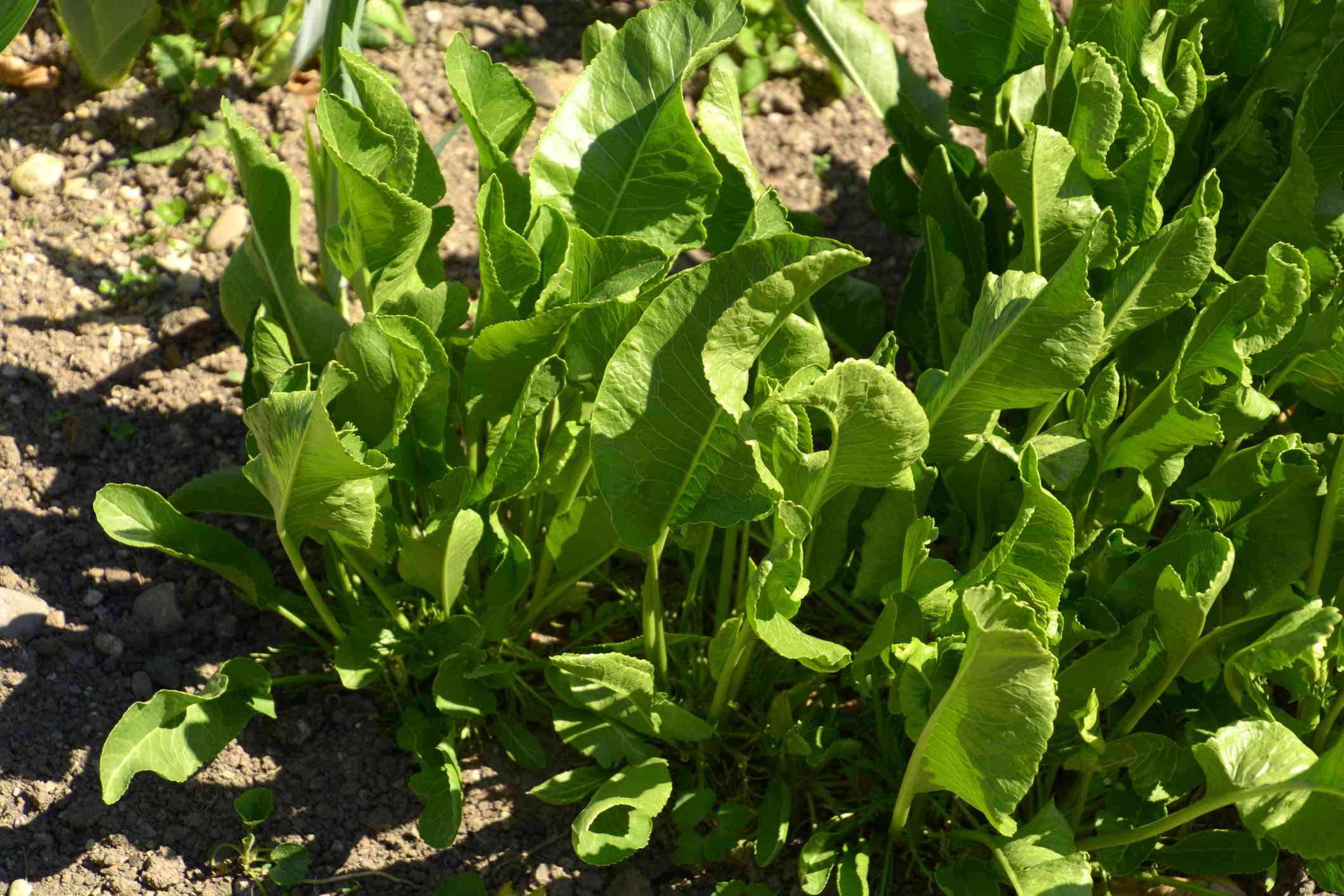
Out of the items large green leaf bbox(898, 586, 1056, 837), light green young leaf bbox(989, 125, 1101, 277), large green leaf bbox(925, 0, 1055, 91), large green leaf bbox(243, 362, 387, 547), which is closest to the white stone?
large green leaf bbox(243, 362, 387, 547)

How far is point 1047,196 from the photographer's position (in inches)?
70.8

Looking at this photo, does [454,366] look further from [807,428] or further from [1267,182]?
[1267,182]

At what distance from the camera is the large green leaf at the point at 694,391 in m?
1.43

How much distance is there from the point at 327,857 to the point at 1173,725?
3.99ft

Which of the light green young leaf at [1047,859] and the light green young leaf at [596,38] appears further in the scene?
the light green young leaf at [596,38]

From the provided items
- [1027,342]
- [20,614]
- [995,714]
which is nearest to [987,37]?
[1027,342]

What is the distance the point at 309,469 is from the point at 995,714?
2.70 ft

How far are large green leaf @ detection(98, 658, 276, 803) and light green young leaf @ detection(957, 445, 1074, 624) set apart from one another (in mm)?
950

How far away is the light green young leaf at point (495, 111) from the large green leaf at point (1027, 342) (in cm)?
68

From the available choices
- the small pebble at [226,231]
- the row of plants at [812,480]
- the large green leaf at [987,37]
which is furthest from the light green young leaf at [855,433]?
the small pebble at [226,231]

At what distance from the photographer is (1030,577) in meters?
1.59

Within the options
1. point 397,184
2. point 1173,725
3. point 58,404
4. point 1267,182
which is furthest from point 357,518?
point 1267,182

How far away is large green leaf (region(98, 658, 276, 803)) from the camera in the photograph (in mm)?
1599

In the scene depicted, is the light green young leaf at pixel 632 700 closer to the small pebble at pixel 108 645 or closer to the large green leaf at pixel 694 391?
the large green leaf at pixel 694 391
